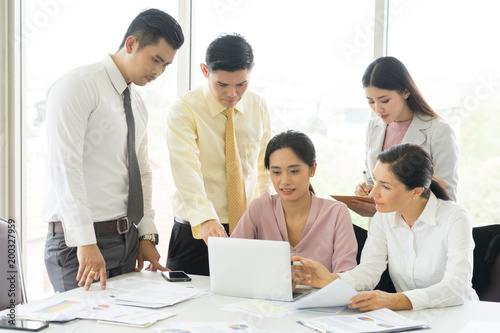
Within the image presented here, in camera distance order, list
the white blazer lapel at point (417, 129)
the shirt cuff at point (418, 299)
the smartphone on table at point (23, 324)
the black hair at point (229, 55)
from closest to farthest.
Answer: the smartphone on table at point (23, 324), the shirt cuff at point (418, 299), the black hair at point (229, 55), the white blazer lapel at point (417, 129)

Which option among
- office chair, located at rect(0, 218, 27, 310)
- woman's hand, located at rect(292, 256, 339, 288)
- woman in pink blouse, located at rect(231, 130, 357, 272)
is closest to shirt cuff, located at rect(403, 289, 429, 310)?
woman's hand, located at rect(292, 256, 339, 288)

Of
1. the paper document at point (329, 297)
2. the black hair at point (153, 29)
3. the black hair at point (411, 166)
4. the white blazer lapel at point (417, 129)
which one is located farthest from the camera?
the white blazer lapel at point (417, 129)

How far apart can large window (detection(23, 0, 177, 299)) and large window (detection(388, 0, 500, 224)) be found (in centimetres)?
156

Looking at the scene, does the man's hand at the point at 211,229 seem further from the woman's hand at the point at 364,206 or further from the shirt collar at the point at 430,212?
the shirt collar at the point at 430,212

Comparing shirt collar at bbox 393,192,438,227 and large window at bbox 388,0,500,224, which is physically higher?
large window at bbox 388,0,500,224

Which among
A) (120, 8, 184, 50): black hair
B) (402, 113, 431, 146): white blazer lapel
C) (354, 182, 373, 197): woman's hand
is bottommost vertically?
(354, 182, 373, 197): woman's hand

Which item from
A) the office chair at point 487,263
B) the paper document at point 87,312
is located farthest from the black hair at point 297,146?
the paper document at point 87,312

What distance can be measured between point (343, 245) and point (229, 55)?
34.9 inches

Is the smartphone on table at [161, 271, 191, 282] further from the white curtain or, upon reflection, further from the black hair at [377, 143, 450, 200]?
the white curtain

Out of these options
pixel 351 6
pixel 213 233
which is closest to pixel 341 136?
pixel 351 6

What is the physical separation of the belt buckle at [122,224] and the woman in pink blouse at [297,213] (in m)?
0.44

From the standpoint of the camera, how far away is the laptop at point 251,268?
5.66ft

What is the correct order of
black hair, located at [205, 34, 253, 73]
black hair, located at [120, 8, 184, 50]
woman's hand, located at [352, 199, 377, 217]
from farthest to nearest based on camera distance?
woman's hand, located at [352, 199, 377, 217] → black hair, located at [205, 34, 253, 73] → black hair, located at [120, 8, 184, 50]

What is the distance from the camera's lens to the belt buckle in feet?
6.93
